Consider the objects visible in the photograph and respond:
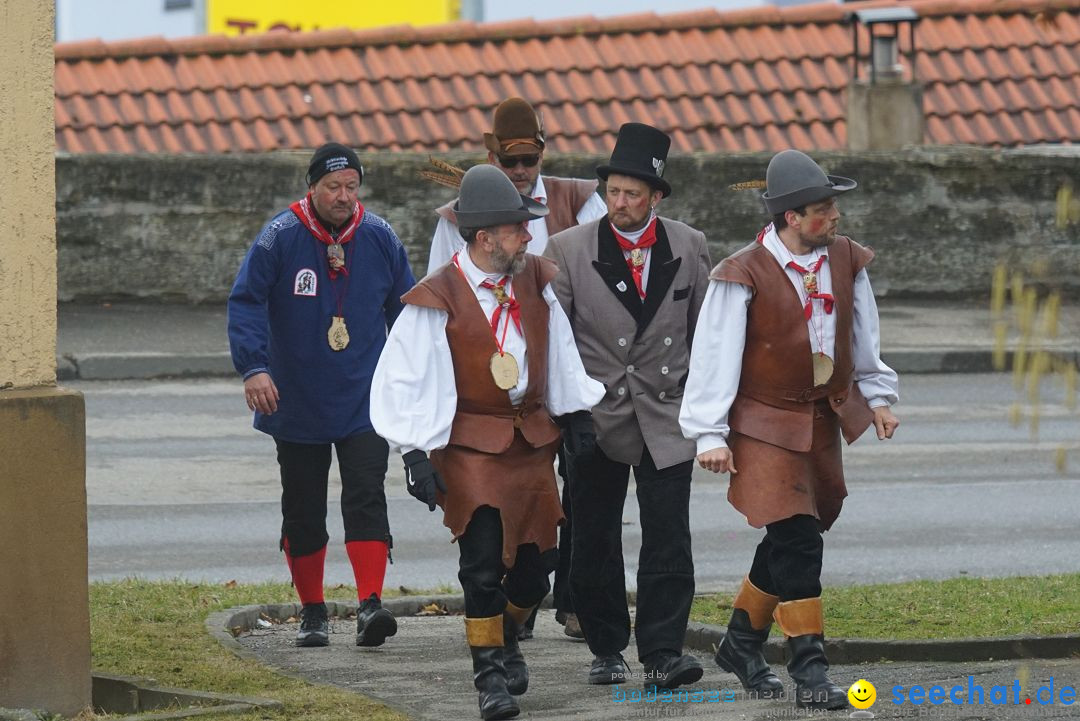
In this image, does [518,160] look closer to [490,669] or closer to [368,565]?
[368,565]

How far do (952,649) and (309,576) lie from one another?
256 centimetres

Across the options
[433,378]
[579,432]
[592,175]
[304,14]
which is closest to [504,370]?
[433,378]

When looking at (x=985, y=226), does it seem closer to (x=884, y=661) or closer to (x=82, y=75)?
(x=82, y=75)

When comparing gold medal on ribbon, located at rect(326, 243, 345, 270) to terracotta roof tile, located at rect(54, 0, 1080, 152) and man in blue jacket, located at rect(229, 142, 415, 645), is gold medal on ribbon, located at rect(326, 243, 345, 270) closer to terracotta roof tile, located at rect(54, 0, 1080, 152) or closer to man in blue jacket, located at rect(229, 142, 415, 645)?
man in blue jacket, located at rect(229, 142, 415, 645)

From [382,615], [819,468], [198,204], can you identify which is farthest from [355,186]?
[198,204]

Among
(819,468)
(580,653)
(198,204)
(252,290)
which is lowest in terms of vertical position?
(580,653)

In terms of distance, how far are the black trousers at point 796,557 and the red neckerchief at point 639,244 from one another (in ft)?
3.41

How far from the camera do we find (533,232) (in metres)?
8.59

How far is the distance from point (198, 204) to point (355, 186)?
10.8m

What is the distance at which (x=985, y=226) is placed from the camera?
65.4ft

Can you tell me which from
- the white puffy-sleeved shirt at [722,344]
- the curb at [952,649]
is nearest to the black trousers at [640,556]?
the white puffy-sleeved shirt at [722,344]

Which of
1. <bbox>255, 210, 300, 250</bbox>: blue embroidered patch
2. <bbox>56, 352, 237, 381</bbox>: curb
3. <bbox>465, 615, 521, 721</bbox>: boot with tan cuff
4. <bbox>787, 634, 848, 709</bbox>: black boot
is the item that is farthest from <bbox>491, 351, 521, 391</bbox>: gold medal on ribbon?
<bbox>56, 352, 237, 381</bbox>: curb

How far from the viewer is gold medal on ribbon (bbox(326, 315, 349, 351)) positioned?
27.4ft

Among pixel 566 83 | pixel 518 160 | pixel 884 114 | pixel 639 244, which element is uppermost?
pixel 566 83
